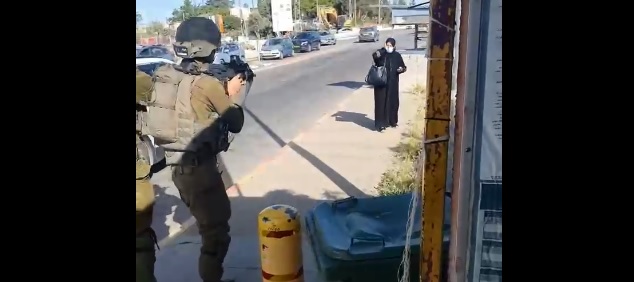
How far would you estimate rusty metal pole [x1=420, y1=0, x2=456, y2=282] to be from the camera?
202cm

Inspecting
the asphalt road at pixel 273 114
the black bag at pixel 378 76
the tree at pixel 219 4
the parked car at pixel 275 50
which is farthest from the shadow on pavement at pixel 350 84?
the tree at pixel 219 4

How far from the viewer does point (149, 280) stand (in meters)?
3.23

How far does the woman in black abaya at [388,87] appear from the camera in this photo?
8.72m

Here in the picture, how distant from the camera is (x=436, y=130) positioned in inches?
83.1

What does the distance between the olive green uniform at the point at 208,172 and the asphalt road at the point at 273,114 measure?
1549 mm

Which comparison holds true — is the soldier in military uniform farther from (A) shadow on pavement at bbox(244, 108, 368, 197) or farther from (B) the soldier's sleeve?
(A) shadow on pavement at bbox(244, 108, 368, 197)

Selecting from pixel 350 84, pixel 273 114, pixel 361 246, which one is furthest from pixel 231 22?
pixel 361 246

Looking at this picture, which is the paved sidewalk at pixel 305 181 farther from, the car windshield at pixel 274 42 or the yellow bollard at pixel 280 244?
the car windshield at pixel 274 42

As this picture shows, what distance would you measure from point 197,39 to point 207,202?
101 centimetres
